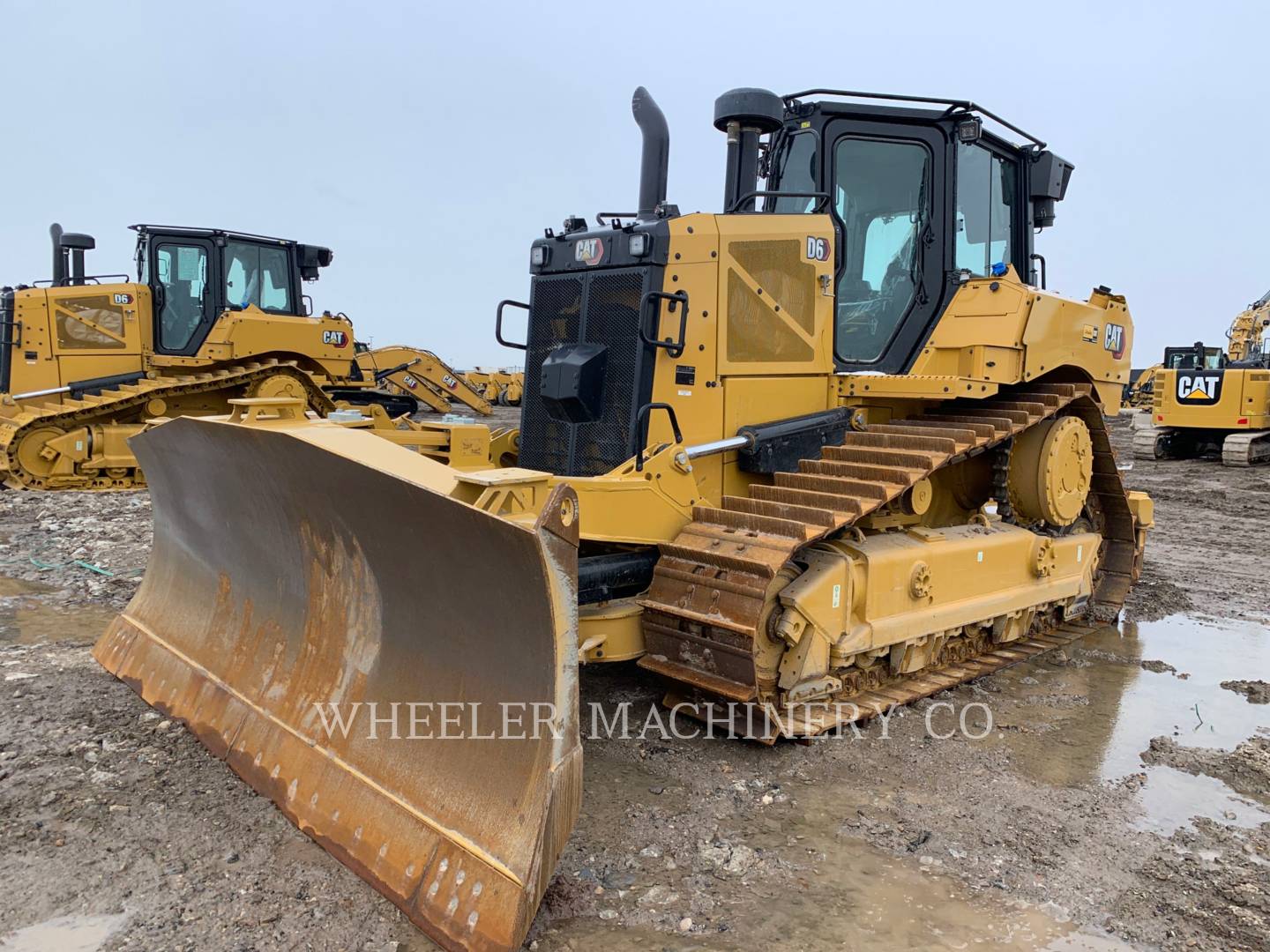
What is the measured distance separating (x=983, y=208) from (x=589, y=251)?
255 centimetres

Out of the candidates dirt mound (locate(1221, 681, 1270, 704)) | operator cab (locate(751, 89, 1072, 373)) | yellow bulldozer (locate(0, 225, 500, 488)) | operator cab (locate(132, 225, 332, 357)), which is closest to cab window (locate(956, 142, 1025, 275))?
operator cab (locate(751, 89, 1072, 373))

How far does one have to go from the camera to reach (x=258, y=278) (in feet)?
41.7

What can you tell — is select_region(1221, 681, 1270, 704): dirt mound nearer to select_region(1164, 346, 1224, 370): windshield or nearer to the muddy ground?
the muddy ground

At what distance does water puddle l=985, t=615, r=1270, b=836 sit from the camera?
3828mm

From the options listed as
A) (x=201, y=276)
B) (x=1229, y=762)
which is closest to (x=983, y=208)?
(x=1229, y=762)

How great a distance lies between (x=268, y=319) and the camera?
40.9 feet

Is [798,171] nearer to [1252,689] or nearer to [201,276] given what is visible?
[1252,689]

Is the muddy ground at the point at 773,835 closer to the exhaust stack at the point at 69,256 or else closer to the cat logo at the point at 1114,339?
the cat logo at the point at 1114,339

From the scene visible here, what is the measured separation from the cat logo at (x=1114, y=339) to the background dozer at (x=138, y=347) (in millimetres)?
8689

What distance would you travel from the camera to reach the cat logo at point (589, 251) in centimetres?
476

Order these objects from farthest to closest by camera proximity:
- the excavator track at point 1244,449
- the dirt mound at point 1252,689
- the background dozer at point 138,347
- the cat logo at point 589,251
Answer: the excavator track at point 1244,449, the background dozer at point 138,347, the dirt mound at point 1252,689, the cat logo at point 589,251

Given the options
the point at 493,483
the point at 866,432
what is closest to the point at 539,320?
the point at 866,432

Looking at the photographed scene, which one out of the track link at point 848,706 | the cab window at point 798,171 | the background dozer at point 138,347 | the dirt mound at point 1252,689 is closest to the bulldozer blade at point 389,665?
the track link at point 848,706

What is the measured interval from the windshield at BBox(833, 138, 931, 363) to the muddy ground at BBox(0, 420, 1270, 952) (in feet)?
6.74
